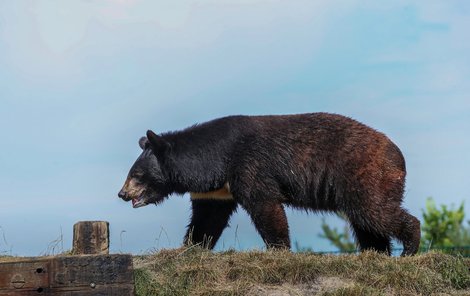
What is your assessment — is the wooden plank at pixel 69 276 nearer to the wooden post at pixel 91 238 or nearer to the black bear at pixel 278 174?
the wooden post at pixel 91 238

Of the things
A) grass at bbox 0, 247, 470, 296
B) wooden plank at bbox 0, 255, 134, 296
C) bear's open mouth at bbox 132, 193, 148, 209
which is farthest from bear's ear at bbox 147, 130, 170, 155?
wooden plank at bbox 0, 255, 134, 296

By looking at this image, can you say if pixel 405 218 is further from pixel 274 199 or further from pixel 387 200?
pixel 274 199

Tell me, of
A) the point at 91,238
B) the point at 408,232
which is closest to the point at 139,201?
the point at 408,232

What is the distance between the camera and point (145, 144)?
11.6 metres

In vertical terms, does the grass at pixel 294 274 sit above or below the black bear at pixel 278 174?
below

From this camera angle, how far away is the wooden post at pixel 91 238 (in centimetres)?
777

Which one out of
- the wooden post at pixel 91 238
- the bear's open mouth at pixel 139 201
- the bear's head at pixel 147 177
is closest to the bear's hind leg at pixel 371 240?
the bear's head at pixel 147 177

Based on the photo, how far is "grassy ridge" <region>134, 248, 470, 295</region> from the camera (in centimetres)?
861

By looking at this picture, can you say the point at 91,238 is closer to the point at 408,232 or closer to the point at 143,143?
the point at 143,143

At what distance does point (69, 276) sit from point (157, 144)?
4448 millimetres

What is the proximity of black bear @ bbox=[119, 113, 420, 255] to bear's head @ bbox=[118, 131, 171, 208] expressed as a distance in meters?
0.01

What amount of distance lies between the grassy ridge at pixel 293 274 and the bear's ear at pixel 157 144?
2.32 meters

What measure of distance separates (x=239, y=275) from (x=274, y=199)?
2082mm

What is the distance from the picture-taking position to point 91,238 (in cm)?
780
